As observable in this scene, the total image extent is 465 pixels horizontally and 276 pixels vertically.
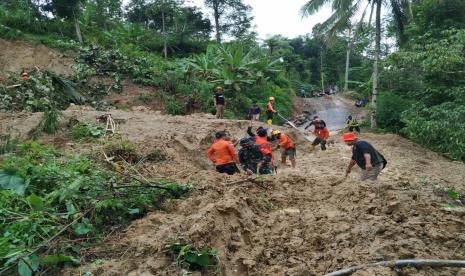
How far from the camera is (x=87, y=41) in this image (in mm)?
21188

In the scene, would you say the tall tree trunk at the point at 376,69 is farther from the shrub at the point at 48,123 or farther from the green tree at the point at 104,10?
the green tree at the point at 104,10

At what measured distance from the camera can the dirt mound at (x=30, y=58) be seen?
60.5ft

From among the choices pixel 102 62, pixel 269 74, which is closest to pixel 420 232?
pixel 102 62

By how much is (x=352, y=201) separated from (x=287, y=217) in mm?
1064

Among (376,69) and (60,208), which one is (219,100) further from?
(60,208)

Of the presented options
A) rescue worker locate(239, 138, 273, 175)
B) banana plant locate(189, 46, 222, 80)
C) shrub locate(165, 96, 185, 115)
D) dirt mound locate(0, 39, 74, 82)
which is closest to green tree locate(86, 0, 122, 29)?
dirt mound locate(0, 39, 74, 82)

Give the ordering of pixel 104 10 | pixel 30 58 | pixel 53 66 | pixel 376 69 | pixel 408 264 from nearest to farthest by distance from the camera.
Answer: pixel 408 264 → pixel 376 69 → pixel 53 66 → pixel 30 58 → pixel 104 10

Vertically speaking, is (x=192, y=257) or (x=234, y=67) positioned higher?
(x=234, y=67)

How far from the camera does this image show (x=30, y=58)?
19.1m

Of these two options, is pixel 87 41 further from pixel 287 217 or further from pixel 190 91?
pixel 287 217

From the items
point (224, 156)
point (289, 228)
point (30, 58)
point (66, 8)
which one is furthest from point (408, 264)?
point (66, 8)

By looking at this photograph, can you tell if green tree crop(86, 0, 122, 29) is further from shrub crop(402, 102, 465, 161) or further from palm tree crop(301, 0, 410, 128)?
shrub crop(402, 102, 465, 161)

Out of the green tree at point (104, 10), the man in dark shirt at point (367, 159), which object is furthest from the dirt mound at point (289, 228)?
the green tree at point (104, 10)

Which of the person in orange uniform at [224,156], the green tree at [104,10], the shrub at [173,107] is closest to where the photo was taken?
the person in orange uniform at [224,156]
